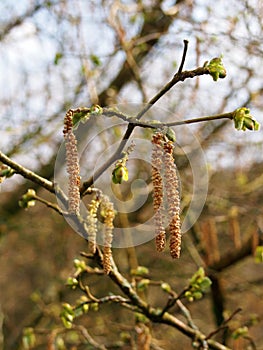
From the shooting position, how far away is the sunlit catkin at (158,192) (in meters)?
0.93

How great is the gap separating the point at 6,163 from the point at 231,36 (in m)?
1.96

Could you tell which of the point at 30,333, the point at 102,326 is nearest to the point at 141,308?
the point at 30,333

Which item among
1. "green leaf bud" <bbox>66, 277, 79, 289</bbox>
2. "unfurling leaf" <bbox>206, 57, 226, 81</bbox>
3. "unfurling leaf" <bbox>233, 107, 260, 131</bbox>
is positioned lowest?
"green leaf bud" <bbox>66, 277, 79, 289</bbox>

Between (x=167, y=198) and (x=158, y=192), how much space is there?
0.03m

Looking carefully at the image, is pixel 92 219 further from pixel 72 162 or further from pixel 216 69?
pixel 216 69

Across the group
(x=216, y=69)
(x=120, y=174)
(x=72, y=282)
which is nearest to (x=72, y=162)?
(x=120, y=174)

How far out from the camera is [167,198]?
0.94 metres

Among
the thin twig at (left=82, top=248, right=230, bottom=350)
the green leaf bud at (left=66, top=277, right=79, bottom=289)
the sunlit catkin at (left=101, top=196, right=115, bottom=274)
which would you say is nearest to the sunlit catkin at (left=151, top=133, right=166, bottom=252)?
the sunlit catkin at (left=101, top=196, right=115, bottom=274)

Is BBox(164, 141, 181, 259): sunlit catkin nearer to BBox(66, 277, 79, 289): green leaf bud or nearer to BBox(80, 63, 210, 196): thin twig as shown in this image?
BBox(80, 63, 210, 196): thin twig

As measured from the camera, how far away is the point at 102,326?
405cm

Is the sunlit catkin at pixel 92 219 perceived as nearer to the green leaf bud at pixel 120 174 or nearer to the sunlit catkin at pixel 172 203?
the green leaf bud at pixel 120 174

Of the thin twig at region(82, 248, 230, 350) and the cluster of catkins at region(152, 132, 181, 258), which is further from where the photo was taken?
the thin twig at region(82, 248, 230, 350)

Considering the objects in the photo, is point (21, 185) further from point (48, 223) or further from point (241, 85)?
point (241, 85)

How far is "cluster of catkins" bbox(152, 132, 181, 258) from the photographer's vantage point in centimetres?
92
